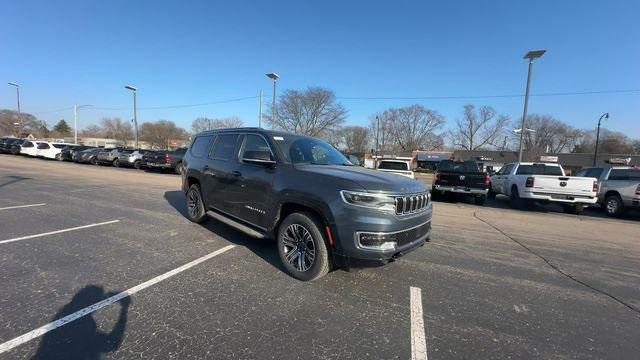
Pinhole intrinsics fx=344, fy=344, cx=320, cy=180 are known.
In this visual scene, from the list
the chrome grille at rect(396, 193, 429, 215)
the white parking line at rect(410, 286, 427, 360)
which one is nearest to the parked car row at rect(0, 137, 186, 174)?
the chrome grille at rect(396, 193, 429, 215)

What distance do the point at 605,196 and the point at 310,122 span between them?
1972 inches

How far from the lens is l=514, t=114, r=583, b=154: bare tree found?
312 ft

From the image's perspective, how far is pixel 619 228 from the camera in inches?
376

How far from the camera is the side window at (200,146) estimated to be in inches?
259

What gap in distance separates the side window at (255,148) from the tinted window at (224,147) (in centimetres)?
35

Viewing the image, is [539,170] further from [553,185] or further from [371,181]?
[371,181]

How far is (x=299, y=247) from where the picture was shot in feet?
14.1

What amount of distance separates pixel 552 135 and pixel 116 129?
133 m

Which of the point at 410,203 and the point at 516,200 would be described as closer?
the point at 410,203

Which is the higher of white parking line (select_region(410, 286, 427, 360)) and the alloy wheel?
the alloy wheel

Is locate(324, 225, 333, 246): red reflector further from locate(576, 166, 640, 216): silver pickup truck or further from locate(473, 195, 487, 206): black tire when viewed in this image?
locate(576, 166, 640, 216): silver pickup truck

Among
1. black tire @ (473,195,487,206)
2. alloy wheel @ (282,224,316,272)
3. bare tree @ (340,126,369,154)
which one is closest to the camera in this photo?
alloy wheel @ (282,224,316,272)

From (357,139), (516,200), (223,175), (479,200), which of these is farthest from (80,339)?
(357,139)

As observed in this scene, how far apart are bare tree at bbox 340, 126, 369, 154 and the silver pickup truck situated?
87.8 m
